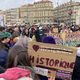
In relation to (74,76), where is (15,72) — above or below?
above

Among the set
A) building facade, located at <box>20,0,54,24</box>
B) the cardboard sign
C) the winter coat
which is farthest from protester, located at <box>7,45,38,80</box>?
building facade, located at <box>20,0,54,24</box>

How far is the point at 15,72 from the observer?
102 inches

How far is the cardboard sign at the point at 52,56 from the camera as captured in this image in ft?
13.1

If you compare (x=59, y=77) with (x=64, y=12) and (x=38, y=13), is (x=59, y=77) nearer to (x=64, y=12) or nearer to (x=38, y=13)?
(x=64, y=12)

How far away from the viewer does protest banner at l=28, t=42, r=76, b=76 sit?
400cm

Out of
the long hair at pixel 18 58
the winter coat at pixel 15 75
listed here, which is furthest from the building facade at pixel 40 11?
the winter coat at pixel 15 75

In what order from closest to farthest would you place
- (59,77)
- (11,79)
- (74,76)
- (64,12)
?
(11,79)
(59,77)
(74,76)
(64,12)

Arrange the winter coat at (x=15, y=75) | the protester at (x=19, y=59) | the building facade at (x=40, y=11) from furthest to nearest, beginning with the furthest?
the building facade at (x=40, y=11), the protester at (x=19, y=59), the winter coat at (x=15, y=75)

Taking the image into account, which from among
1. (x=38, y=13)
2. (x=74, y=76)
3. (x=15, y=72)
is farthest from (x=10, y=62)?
(x=38, y=13)

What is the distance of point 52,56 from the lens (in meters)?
4.08

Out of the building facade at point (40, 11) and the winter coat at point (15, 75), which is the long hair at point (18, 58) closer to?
the winter coat at point (15, 75)

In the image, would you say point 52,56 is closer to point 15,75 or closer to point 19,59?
point 19,59

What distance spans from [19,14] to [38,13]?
13.1 metres

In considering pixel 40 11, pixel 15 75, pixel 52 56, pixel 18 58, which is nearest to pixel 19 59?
pixel 18 58
